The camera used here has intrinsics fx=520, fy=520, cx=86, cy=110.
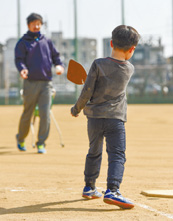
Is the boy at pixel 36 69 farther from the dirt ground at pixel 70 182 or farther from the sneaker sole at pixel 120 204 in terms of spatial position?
the sneaker sole at pixel 120 204

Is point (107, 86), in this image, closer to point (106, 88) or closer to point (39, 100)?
point (106, 88)

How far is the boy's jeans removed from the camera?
3.53 metres

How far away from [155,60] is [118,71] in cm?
2798

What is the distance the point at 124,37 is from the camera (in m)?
3.49

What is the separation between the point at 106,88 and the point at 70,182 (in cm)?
122

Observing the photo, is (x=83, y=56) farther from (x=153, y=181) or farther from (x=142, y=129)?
(x=153, y=181)

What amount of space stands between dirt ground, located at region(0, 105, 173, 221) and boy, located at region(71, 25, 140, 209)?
1.03 feet


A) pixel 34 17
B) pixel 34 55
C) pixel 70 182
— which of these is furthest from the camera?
pixel 34 55

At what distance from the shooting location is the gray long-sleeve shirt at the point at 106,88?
140 inches

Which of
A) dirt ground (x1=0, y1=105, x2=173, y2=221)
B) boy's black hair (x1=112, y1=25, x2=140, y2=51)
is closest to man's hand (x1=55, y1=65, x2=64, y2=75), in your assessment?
dirt ground (x1=0, y1=105, x2=173, y2=221)

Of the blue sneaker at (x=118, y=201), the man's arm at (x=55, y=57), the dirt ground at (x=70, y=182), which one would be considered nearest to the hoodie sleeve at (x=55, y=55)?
the man's arm at (x=55, y=57)

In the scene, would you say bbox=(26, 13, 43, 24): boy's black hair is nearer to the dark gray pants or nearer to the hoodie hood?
the hoodie hood

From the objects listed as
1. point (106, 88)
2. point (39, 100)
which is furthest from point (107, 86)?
point (39, 100)

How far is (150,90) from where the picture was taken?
98.5 ft
